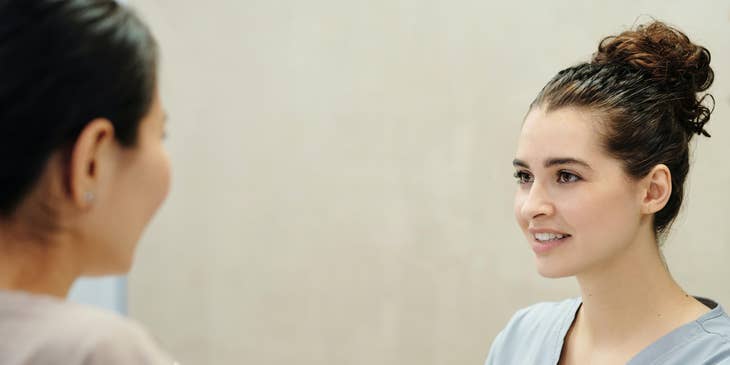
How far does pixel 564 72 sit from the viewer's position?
1.46 metres

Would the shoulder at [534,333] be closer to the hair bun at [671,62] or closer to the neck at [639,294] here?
the neck at [639,294]

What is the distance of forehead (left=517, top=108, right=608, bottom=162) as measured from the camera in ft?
4.42

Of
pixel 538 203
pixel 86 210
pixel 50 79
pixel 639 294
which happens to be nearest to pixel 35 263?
pixel 86 210

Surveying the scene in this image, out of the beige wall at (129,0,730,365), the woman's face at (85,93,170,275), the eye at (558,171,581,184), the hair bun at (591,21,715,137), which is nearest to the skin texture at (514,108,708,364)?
the eye at (558,171,581,184)

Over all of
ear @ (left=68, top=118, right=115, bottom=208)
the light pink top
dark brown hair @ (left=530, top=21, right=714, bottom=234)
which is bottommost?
the light pink top

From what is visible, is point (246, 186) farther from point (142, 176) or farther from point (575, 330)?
point (142, 176)

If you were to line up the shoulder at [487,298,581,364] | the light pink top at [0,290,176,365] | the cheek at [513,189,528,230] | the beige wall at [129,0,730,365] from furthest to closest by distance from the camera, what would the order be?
1. the beige wall at [129,0,730,365]
2. the shoulder at [487,298,581,364]
3. the cheek at [513,189,528,230]
4. the light pink top at [0,290,176,365]

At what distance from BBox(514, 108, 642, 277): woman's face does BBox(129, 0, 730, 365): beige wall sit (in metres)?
0.50

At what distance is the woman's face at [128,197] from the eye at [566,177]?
80 centimetres

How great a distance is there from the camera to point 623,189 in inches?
52.8

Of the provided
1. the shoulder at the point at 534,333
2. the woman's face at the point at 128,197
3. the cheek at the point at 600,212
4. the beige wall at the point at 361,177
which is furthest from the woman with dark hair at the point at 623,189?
the woman's face at the point at 128,197

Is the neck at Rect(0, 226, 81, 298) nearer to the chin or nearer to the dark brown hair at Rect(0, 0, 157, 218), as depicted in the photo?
Answer: the dark brown hair at Rect(0, 0, 157, 218)

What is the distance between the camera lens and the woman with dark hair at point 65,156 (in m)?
0.63

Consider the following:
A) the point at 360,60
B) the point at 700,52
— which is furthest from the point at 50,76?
the point at 360,60
